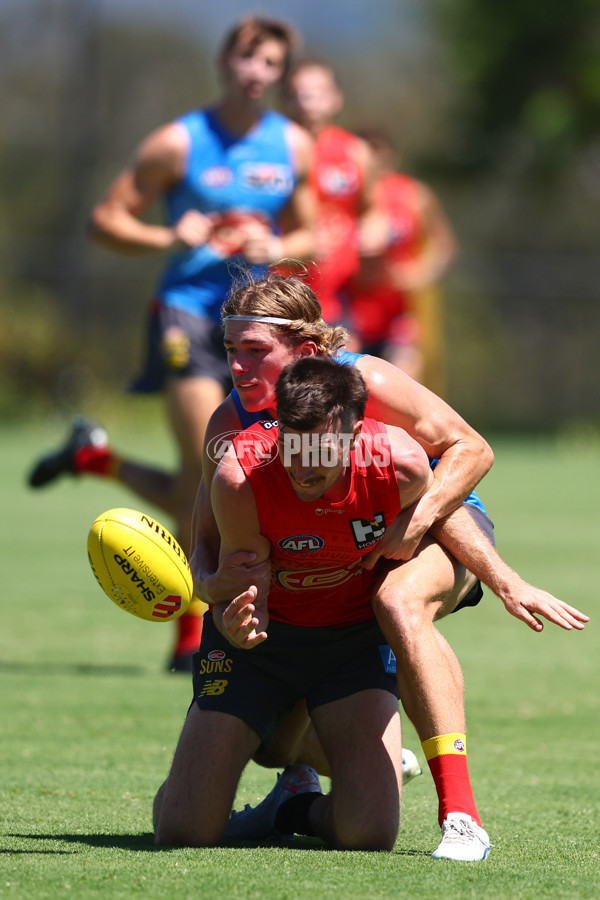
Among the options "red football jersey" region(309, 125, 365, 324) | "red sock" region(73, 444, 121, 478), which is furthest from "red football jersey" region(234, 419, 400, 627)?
"red football jersey" region(309, 125, 365, 324)

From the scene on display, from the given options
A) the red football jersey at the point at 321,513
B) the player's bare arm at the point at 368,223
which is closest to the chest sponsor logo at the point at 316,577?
the red football jersey at the point at 321,513

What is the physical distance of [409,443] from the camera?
11.4ft

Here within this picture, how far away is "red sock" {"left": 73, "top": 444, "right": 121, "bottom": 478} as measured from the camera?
22.6 ft

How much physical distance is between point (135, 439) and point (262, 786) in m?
18.0

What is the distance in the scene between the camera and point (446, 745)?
3352 mm

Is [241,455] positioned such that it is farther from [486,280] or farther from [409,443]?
[486,280]

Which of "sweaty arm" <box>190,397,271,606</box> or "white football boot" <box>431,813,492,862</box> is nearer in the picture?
"white football boot" <box>431,813,492,862</box>

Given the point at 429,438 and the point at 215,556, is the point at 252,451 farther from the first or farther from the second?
the point at 429,438

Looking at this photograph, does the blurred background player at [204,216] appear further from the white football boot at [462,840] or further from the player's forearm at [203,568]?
the white football boot at [462,840]

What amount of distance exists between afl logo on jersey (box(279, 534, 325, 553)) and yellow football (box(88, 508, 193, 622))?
363 mm

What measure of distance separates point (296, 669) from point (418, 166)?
26.9 meters

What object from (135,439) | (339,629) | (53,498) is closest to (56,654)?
(339,629)

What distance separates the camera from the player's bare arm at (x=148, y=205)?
6195mm

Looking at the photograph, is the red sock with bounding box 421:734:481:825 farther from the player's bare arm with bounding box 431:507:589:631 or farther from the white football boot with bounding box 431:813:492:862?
the player's bare arm with bounding box 431:507:589:631
